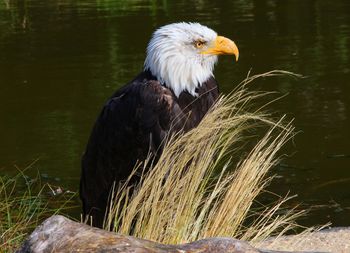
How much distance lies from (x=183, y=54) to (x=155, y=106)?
457 millimetres

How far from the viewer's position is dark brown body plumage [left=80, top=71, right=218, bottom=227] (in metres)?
6.25

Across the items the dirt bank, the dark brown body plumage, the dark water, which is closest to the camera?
the dark brown body plumage

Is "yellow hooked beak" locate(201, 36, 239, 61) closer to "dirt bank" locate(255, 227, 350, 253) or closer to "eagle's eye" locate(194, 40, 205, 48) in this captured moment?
"eagle's eye" locate(194, 40, 205, 48)

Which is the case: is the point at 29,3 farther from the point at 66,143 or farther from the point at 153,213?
→ the point at 153,213

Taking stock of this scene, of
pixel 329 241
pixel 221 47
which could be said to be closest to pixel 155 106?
pixel 221 47

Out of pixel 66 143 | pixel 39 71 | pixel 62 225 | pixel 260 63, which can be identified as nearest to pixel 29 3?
pixel 39 71

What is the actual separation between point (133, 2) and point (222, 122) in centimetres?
2092

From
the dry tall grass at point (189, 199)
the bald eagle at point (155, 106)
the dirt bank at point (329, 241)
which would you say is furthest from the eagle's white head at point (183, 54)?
the dirt bank at point (329, 241)

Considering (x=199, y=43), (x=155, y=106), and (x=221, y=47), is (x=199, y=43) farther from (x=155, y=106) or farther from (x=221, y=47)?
(x=155, y=106)

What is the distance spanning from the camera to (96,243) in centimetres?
355

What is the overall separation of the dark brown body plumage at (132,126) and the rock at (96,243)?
259cm

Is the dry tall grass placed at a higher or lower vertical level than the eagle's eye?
lower

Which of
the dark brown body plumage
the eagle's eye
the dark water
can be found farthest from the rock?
the dark water

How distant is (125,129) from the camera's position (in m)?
6.38
